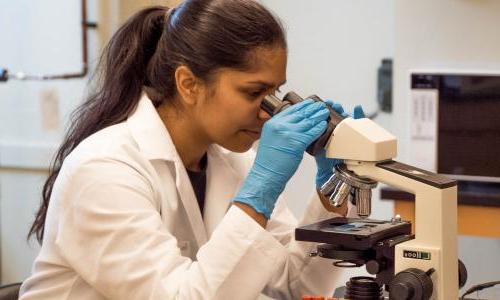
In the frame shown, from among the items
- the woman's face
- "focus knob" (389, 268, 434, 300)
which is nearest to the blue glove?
the woman's face

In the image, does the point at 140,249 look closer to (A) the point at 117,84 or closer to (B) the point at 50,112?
(A) the point at 117,84

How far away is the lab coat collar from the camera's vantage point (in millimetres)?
1490

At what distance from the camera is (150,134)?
1.51 m

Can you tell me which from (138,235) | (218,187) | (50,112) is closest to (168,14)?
(218,187)

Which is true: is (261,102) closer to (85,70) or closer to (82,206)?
(82,206)

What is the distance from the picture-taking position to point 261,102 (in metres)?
1.43

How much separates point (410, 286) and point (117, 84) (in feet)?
2.55

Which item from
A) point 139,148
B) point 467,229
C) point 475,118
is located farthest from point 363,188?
point 475,118

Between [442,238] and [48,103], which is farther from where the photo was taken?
[48,103]

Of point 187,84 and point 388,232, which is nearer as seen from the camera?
point 388,232

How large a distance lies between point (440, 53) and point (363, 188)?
1738 mm

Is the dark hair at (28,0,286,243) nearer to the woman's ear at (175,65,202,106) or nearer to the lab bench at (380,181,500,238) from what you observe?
the woman's ear at (175,65,202,106)

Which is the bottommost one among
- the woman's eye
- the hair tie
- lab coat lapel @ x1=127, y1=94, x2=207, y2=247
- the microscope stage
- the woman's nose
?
the microscope stage

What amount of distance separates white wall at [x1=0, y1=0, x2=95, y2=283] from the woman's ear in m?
1.89
